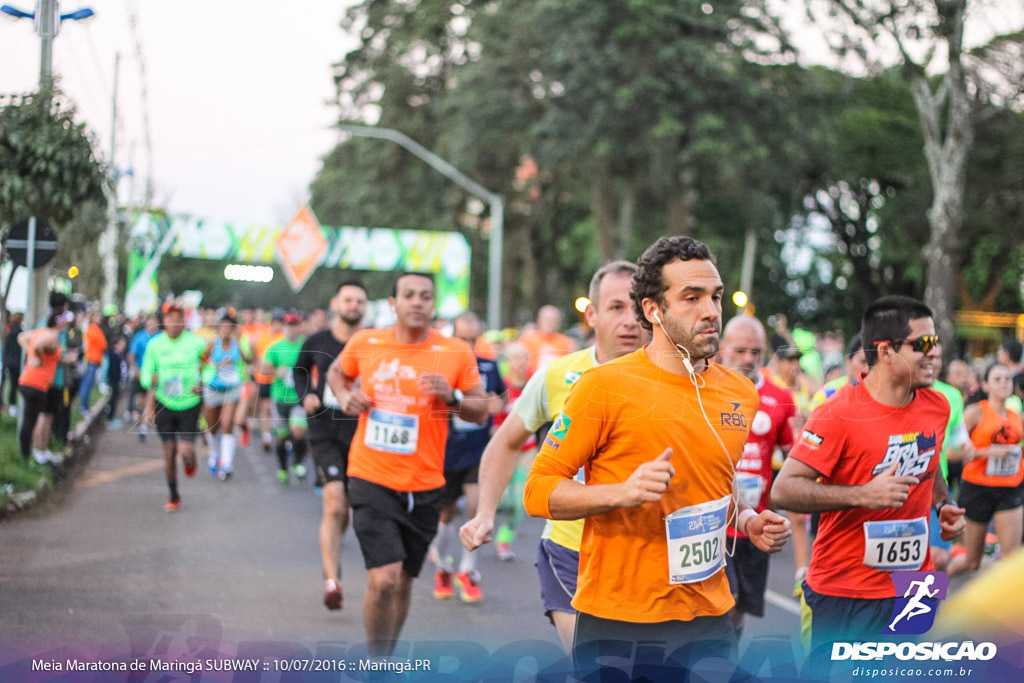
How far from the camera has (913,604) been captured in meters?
4.14

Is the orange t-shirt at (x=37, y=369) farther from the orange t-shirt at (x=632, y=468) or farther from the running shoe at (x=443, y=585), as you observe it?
the orange t-shirt at (x=632, y=468)

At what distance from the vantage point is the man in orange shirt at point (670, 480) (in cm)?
321

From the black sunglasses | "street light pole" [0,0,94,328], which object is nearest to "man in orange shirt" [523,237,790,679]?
the black sunglasses

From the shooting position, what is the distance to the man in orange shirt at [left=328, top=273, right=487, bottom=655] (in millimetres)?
5484

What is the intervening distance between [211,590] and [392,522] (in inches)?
96.6

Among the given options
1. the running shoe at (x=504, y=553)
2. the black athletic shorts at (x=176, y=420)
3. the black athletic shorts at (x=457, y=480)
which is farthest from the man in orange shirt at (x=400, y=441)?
the black athletic shorts at (x=176, y=420)

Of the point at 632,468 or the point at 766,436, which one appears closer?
the point at 632,468

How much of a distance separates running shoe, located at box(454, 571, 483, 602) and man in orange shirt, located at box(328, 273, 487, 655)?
82.1 inches

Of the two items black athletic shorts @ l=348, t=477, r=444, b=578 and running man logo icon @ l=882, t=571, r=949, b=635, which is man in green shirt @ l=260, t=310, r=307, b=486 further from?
running man logo icon @ l=882, t=571, r=949, b=635

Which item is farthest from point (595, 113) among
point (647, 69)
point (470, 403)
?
point (470, 403)

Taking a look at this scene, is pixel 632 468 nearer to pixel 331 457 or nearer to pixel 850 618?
pixel 850 618

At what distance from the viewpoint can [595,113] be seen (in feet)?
85.8

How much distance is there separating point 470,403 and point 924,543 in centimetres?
207

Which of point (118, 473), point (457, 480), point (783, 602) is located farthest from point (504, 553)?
point (118, 473)
